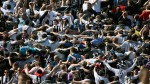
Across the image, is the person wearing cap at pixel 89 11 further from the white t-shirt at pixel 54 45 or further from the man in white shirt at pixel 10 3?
the man in white shirt at pixel 10 3

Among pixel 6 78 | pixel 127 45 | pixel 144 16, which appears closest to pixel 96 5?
pixel 144 16

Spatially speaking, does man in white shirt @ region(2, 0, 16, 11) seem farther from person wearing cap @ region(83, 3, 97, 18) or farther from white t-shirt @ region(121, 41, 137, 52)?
white t-shirt @ region(121, 41, 137, 52)

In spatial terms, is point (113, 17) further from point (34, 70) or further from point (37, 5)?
point (34, 70)

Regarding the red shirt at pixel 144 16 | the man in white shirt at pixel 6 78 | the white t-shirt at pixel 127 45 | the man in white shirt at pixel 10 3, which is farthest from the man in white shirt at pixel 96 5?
the man in white shirt at pixel 6 78

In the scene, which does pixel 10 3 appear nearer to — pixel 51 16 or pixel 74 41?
pixel 51 16

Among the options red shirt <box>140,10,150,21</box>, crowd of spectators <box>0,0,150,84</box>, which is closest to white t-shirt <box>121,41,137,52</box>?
crowd of spectators <box>0,0,150,84</box>

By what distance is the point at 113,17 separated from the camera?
85.8 ft

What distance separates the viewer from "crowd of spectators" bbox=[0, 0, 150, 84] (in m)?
21.4

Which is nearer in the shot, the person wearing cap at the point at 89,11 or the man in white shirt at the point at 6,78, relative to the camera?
the man in white shirt at the point at 6,78

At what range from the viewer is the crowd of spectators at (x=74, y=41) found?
21375 mm

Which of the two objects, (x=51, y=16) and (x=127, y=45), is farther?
(x=51, y=16)

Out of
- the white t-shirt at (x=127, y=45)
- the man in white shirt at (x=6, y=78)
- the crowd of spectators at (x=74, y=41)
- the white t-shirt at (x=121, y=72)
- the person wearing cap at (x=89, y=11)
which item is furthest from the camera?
the person wearing cap at (x=89, y=11)

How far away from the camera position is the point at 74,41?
23766 millimetres

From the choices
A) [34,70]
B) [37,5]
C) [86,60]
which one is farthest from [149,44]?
[37,5]
